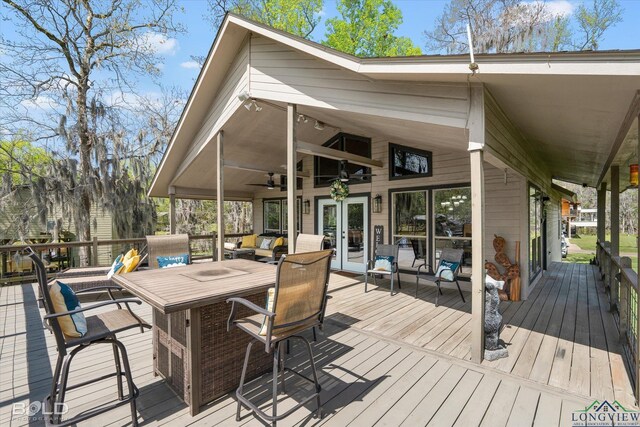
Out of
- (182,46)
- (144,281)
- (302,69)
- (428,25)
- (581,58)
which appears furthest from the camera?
(428,25)

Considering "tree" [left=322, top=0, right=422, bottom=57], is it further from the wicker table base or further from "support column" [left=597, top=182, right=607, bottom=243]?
the wicker table base

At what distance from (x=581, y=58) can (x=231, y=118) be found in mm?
5072

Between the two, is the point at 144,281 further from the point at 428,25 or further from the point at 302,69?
the point at 428,25

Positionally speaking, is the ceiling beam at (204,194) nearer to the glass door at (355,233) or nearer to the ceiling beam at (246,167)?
the ceiling beam at (246,167)

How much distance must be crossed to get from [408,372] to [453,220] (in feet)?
12.6

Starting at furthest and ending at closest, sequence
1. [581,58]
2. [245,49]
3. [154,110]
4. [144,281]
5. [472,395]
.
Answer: [154,110]
[245,49]
[144,281]
[472,395]
[581,58]

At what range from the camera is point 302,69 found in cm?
426

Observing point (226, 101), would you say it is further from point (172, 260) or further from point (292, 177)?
point (172, 260)

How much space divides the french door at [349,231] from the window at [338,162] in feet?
1.95

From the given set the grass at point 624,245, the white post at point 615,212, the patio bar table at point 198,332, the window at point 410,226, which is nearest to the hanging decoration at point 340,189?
the window at point 410,226

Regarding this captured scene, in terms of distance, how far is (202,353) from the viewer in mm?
2270

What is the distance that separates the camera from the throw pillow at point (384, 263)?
18.5 feet

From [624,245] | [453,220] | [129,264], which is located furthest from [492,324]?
[624,245]

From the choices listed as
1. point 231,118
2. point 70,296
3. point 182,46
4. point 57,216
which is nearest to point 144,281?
point 70,296
